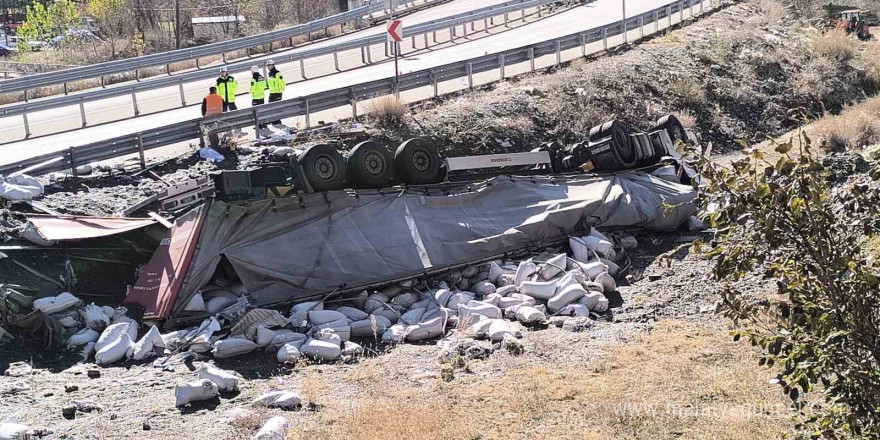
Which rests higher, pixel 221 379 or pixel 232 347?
pixel 221 379

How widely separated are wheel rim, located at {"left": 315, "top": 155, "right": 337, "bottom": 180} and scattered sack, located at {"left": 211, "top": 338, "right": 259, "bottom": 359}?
357cm

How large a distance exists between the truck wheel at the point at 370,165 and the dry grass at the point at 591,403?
530 cm

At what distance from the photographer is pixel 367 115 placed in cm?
2152

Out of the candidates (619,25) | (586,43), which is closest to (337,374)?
(586,43)

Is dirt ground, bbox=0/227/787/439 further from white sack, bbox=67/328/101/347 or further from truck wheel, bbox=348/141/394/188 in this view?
truck wheel, bbox=348/141/394/188

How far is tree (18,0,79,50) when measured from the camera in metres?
51.4

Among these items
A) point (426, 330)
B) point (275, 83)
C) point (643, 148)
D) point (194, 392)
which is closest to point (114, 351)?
point (194, 392)

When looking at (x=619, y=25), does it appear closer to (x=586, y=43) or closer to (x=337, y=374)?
(x=586, y=43)

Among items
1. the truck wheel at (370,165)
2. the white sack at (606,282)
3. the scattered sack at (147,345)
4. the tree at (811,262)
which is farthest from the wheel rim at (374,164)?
the tree at (811,262)

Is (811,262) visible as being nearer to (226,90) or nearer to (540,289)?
(540,289)

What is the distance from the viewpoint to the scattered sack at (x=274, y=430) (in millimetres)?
8672

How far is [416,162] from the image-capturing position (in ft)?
53.0

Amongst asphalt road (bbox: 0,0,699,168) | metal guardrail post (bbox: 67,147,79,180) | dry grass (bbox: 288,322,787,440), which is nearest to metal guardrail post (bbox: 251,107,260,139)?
asphalt road (bbox: 0,0,699,168)

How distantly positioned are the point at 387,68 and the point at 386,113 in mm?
8071
